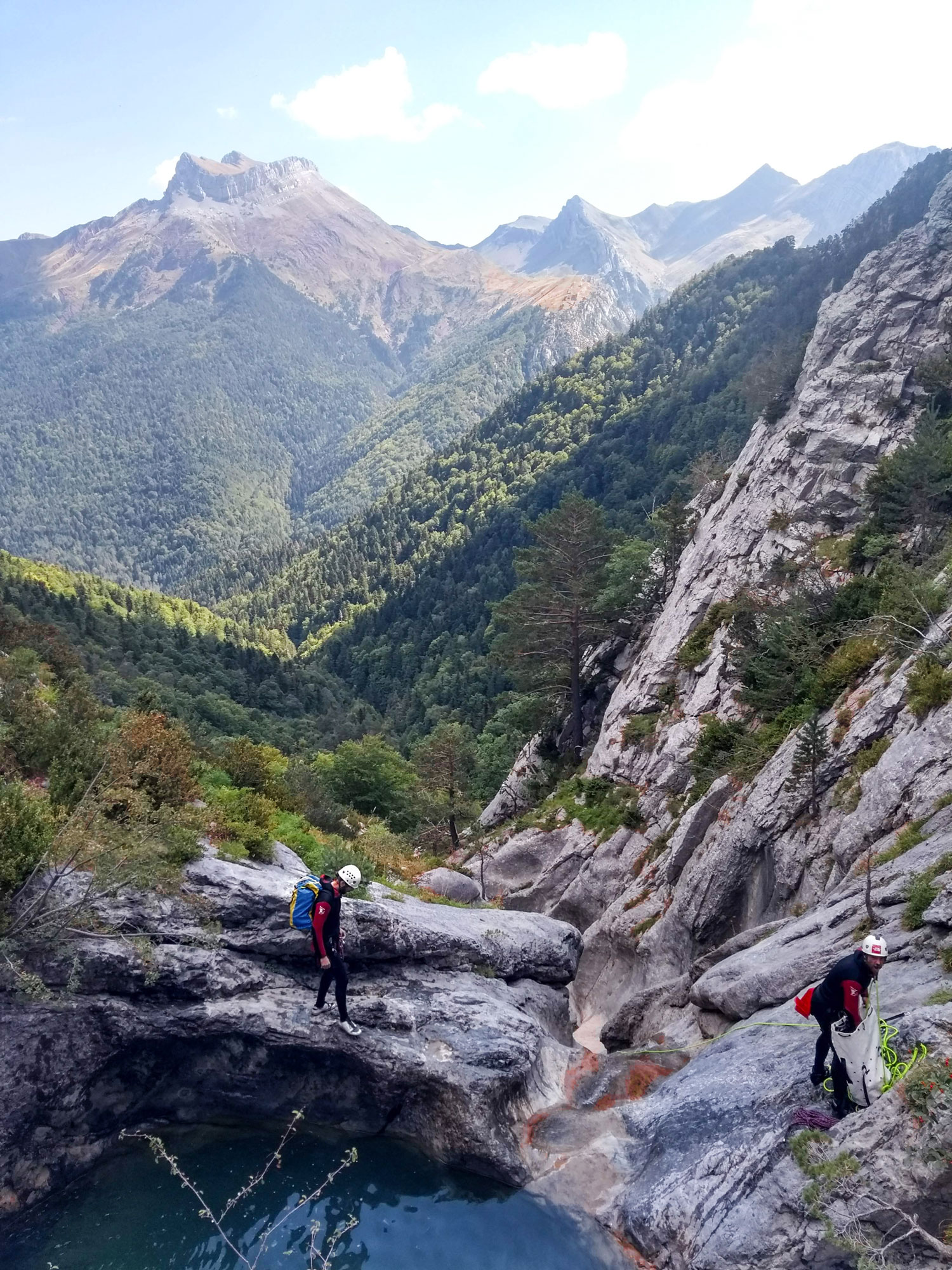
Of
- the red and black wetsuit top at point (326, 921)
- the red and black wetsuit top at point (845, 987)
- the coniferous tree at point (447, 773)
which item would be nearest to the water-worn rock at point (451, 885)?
the coniferous tree at point (447, 773)

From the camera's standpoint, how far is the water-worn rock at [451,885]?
29047 millimetres

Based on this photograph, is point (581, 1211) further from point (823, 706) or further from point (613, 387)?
point (613, 387)

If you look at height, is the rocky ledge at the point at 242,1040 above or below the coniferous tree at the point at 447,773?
above

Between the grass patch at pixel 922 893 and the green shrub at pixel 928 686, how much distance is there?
405cm

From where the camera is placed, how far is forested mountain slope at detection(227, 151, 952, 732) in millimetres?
127688

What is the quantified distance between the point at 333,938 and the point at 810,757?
11.0m

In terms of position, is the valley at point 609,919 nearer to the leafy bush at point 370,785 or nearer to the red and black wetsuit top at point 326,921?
the red and black wetsuit top at point 326,921

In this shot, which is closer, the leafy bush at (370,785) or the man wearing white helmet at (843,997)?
the man wearing white helmet at (843,997)

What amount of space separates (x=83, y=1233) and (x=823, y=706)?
61.6ft

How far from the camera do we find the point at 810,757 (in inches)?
656

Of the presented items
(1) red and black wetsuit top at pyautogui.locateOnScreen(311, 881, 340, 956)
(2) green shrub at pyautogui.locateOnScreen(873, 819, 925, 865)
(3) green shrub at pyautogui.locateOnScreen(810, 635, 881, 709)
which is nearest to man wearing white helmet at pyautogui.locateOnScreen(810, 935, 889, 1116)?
(2) green shrub at pyautogui.locateOnScreen(873, 819, 925, 865)

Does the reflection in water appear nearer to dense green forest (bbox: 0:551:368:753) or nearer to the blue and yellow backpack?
the blue and yellow backpack

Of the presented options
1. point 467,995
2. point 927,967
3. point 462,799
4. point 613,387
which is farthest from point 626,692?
point 613,387

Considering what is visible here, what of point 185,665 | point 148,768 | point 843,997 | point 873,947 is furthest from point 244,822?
point 185,665
